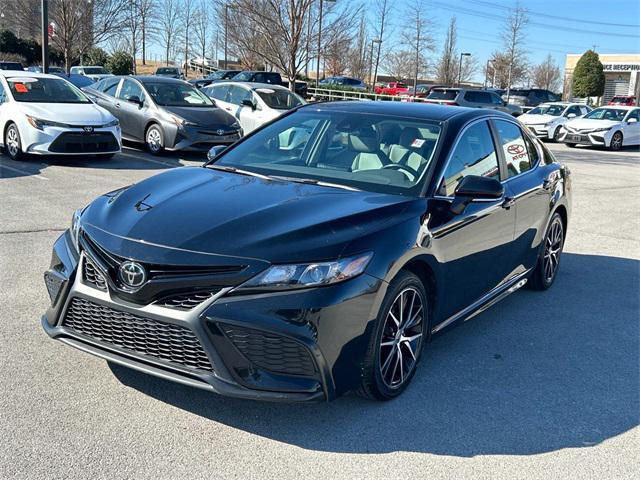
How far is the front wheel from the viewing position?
23.1m

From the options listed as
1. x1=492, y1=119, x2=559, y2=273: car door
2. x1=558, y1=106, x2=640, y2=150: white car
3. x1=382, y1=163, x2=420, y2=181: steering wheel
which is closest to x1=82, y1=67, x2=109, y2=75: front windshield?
x1=558, y1=106, x2=640, y2=150: white car

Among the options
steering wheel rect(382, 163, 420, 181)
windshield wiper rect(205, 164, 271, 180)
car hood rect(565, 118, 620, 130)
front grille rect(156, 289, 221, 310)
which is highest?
car hood rect(565, 118, 620, 130)

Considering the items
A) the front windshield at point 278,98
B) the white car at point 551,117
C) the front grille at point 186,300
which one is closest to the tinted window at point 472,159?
the front grille at point 186,300

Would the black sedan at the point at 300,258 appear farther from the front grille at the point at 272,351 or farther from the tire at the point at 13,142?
the tire at the point at 13,142

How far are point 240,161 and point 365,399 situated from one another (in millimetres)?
1935

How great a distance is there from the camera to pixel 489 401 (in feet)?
12.8

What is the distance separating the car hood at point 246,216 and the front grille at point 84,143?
797 cm

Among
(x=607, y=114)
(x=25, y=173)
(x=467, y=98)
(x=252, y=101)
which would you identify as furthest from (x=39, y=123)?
(x=467, y=98)

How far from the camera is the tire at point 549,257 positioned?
19.6 feet

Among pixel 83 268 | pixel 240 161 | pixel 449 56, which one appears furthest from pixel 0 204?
pixel 449 56

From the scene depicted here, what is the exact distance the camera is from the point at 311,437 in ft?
11.1

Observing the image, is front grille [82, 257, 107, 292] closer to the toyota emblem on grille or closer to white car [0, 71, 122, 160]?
the toyota emblem on grille

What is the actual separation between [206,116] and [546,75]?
65.7 metres

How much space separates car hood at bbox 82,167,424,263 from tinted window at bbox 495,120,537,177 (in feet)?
5.20
